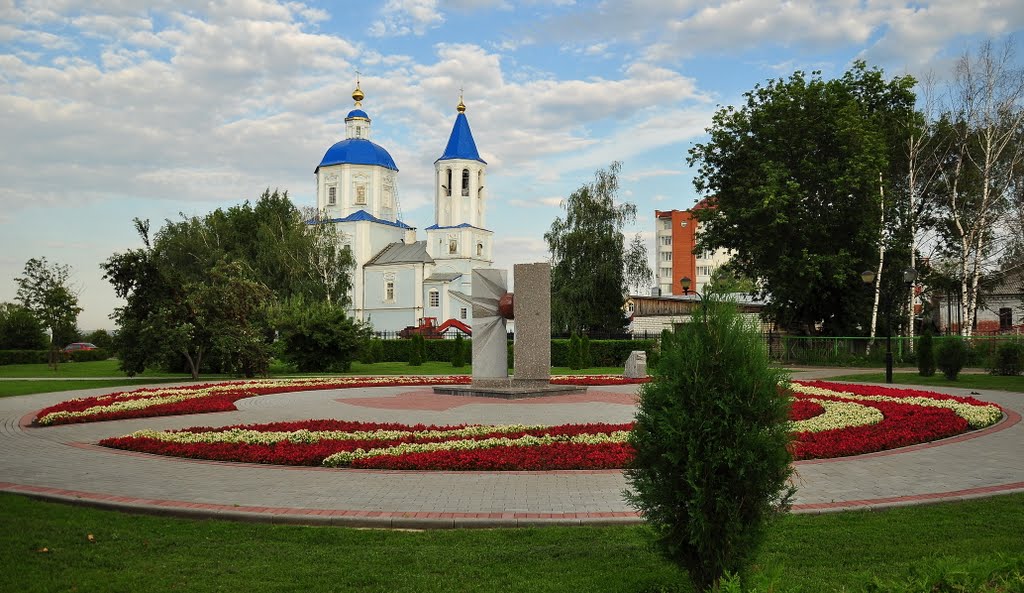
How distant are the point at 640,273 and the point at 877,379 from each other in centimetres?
2268

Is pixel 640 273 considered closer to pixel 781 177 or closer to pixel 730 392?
pixel 781 177

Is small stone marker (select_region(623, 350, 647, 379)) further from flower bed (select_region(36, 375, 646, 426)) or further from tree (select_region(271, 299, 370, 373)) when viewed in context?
tree (select_region(271, 299, 370, 373))

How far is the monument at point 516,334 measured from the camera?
57.9 feet

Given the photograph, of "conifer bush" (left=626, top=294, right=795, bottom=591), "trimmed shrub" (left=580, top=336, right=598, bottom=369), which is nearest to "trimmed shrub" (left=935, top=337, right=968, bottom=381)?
"trimmed shrub" (left=580, top=336, right=598, bottom=369)

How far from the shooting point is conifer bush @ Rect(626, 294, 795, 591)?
442 cm

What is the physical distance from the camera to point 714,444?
4410mm

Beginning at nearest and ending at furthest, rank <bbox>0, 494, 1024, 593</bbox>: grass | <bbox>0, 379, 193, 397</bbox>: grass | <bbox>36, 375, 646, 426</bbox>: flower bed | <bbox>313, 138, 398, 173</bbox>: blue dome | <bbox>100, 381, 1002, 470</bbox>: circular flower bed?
1. <bbox>0, 494, 1024, 593</bbox>: grass
2. <bbox>100, 381, 1002, 470</bbox>: circular flower bed
3. <bbox>36, 375, 646, 426</bbox>: flower bed
4. <bbox>0, 379, 193, 397</bbox>: grass
5. <bbox>313, 138, 398, 173</bbox>: blue dome

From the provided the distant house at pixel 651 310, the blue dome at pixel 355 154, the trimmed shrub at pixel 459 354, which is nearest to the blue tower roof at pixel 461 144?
the blue dome at pixel 355 154

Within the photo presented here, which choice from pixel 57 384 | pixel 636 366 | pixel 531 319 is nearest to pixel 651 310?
pixel 636 366

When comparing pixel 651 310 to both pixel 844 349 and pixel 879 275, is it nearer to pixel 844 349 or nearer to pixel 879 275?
pixel 844 349

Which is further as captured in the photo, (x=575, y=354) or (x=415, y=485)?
(x=575, y=354)

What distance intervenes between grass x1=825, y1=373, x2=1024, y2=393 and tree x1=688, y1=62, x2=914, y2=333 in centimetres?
670

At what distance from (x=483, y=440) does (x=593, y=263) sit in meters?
35.5

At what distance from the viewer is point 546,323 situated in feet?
58.4
